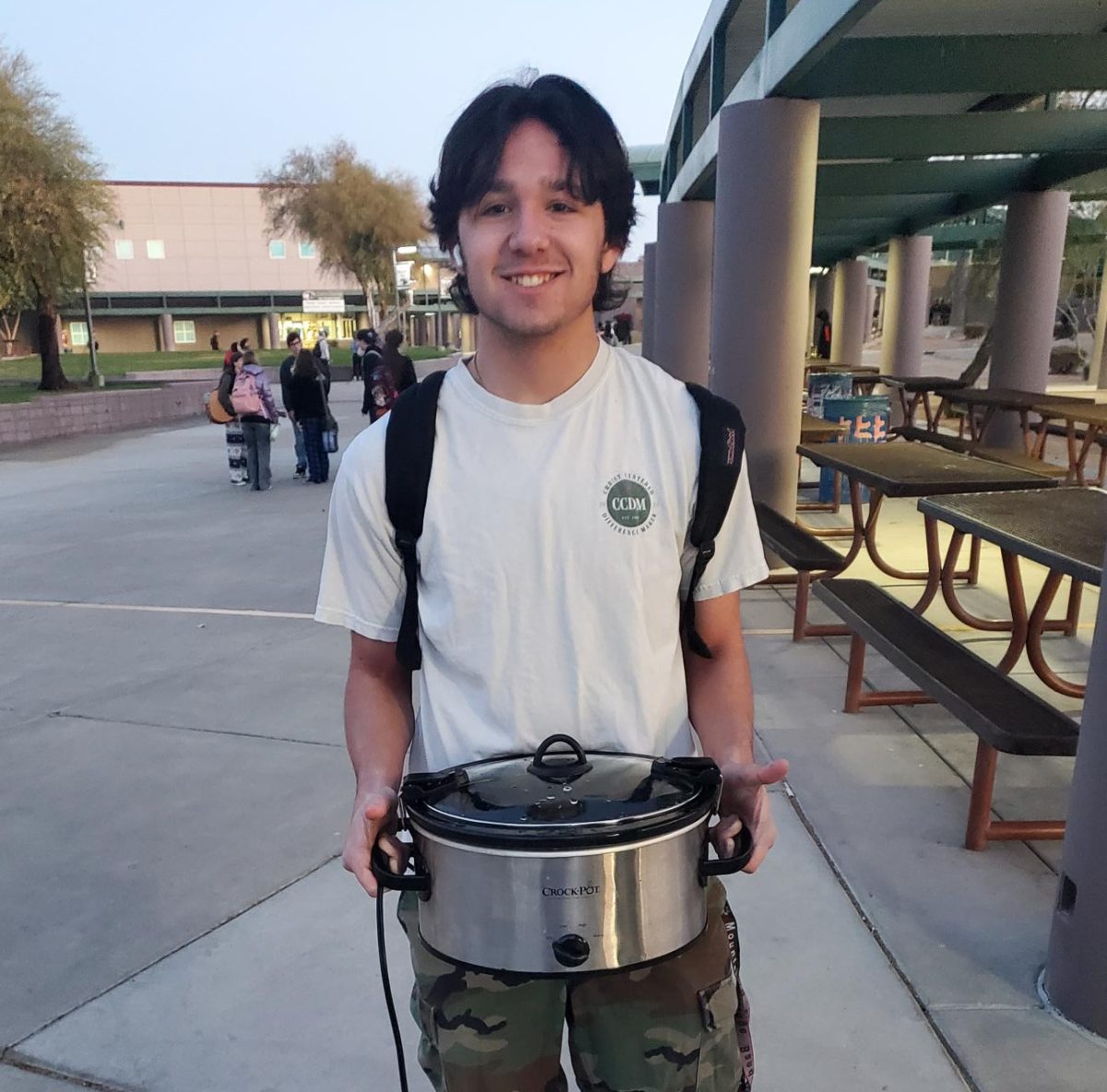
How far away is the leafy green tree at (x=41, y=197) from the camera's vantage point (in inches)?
688

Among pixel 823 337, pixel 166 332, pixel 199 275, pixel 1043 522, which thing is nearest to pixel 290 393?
pixel 1043 522

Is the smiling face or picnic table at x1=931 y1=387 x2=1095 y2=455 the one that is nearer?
the smiling face

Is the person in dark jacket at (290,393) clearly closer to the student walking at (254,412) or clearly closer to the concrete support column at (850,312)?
the student walking at (254,412)

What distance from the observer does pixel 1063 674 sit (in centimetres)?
483

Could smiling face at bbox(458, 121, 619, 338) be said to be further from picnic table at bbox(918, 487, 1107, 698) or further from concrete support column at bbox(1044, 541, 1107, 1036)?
picnic table at bbox(918, 487, 1107, 698)

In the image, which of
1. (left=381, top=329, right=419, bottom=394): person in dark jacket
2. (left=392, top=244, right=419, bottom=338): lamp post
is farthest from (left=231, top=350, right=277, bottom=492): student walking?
(left=392, top=244, right=419, bottom=338): lamp post

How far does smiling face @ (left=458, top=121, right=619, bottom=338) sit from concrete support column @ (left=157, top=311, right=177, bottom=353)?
214 ft

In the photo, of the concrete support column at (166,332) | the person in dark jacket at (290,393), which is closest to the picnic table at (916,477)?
the person in dark jacket at (290,393)

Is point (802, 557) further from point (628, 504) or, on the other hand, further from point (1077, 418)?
point (1077, 418)

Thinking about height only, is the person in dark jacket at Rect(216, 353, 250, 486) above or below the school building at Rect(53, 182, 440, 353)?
below

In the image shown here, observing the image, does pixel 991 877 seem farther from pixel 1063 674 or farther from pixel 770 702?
pixel 1063 674

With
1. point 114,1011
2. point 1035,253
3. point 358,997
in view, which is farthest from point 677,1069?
point 1035,253

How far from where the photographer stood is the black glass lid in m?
1.09

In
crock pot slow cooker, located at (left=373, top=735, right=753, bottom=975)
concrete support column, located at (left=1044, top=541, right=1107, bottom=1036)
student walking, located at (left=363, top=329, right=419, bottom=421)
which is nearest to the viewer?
crock pot slow cooker, located at (left=373, top=735, right=753, bottom=975)
